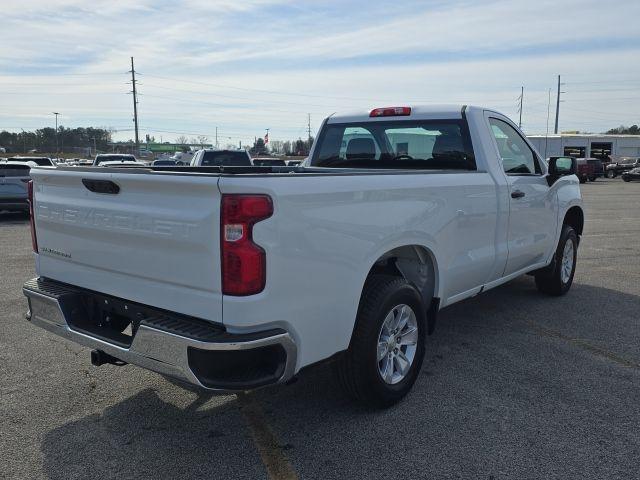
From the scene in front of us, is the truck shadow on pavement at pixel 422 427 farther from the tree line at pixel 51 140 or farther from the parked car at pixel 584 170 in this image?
the tree line at pixel 51 140

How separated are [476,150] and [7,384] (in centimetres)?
411

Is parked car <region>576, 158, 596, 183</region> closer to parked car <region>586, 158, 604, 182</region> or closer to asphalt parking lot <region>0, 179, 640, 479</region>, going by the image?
parked car <region>586, 158, 604, 182</region>

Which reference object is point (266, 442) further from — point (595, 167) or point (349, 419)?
point (595, 167)

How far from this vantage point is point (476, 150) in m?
5.00

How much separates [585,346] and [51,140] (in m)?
99.7

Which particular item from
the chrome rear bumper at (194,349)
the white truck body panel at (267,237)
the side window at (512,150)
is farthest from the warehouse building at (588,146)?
the chrome rear bumper at (194,349)

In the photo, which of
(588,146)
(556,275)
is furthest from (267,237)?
(588,146)

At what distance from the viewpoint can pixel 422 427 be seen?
3619 mm

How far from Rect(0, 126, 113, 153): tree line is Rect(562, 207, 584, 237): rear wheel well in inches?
3660

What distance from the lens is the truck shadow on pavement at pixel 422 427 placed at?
3.17 m

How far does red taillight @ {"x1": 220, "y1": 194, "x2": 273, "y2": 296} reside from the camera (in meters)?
2.74

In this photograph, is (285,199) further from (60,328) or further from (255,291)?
(60,328)

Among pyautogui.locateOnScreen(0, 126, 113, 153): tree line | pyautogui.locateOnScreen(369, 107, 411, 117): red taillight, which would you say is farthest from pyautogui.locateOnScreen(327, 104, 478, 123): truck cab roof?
pyautogui.locateOnScreen(0, 126, 113, 153): tree line

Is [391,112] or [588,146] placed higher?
[391,112]
